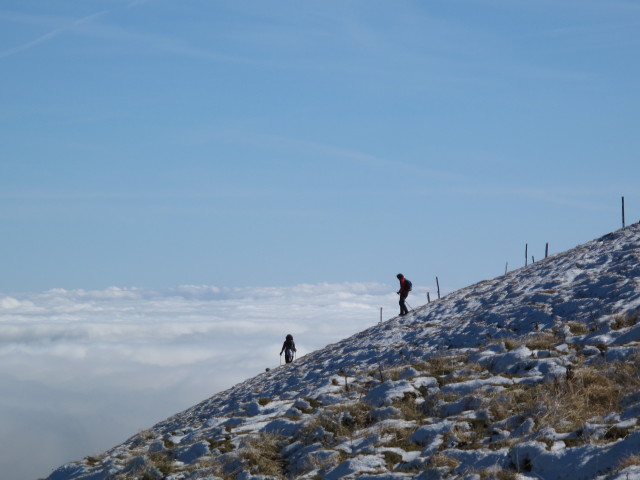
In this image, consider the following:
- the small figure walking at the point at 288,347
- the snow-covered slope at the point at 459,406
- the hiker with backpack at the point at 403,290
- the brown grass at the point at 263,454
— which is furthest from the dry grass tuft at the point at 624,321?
the small figure walking at the point at 288,347

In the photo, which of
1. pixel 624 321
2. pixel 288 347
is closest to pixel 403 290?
pixel 288 347

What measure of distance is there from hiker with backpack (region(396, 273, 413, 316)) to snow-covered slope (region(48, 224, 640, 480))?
547 centimetres

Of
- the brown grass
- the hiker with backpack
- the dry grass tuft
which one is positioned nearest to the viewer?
the brown grass

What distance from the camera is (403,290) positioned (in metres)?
31.9

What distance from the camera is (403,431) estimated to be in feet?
47.4

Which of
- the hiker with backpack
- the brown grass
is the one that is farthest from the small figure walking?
the brown grass

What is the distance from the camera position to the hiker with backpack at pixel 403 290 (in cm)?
3170

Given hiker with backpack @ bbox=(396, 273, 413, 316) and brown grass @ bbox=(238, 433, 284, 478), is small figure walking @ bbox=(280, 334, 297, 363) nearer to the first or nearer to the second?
hiker with backpack @ bbox=(396, 273, 413, 316)

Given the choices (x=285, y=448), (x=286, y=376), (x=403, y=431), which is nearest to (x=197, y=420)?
(x=286, y=376)

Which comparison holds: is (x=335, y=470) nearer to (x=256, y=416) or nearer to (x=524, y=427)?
(x=524, y=427)

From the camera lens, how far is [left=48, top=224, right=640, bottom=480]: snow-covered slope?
1219 centimetres

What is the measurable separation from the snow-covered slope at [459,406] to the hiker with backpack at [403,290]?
5.47 m

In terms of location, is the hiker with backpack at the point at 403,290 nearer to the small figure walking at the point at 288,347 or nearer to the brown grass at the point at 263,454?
the small figure walking at the point at 288,347

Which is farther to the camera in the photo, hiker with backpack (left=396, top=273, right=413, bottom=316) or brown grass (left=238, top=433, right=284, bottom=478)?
hiker with backpack (left=396, top=273, right=413, bottom=316)
